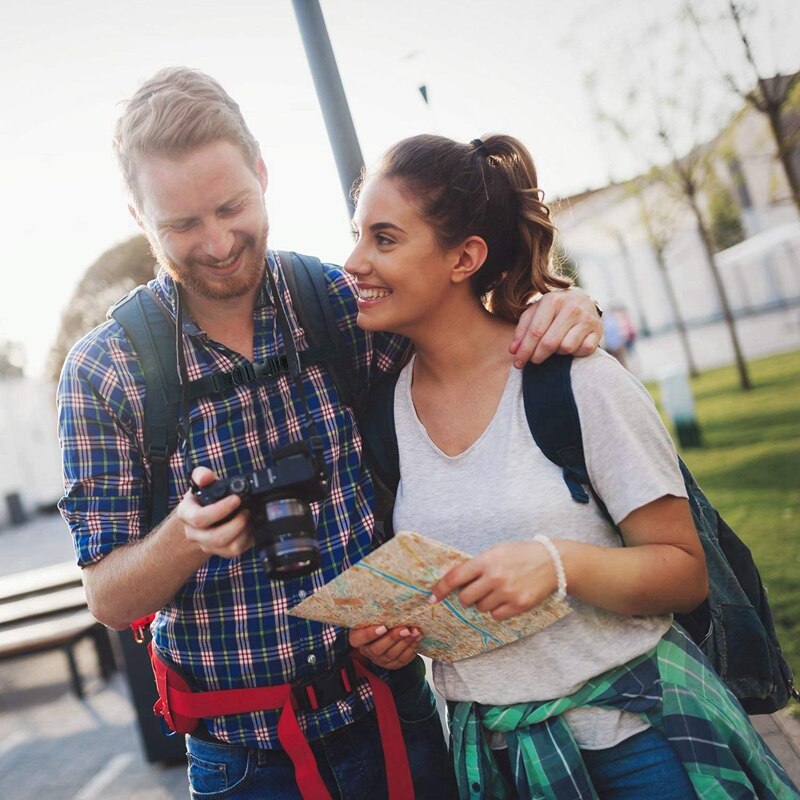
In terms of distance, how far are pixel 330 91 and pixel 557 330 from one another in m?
1.45

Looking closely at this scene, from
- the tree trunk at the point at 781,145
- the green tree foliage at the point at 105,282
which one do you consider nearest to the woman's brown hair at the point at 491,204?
the tree trunk at the point at 781,145

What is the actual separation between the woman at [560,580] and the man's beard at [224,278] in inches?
10.8

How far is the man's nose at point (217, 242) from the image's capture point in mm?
2127

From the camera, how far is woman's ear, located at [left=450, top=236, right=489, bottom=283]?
2.17 metres

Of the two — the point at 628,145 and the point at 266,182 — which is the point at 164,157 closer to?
the point at 266,182

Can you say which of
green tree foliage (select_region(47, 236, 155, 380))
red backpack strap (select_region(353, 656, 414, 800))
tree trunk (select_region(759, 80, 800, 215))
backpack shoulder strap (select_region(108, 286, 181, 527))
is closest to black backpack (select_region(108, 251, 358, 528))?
backpack shoulder strap (select_region(108, 286, 181, 527))

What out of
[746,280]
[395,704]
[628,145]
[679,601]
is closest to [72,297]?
[395,704]

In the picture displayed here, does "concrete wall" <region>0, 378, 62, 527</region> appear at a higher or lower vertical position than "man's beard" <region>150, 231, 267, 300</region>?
higher

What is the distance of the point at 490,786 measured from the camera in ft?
6.09

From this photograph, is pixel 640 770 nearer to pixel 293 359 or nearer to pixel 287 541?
pixel 287 541

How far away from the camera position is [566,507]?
1813mm

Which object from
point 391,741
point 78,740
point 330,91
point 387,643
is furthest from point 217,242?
point 78,740

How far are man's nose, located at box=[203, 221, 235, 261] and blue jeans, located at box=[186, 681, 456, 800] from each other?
1263mm

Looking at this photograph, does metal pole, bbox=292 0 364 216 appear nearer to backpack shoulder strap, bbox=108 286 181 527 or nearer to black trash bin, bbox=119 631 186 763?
backpack shoulder strap, bbox=108 286 181 527
